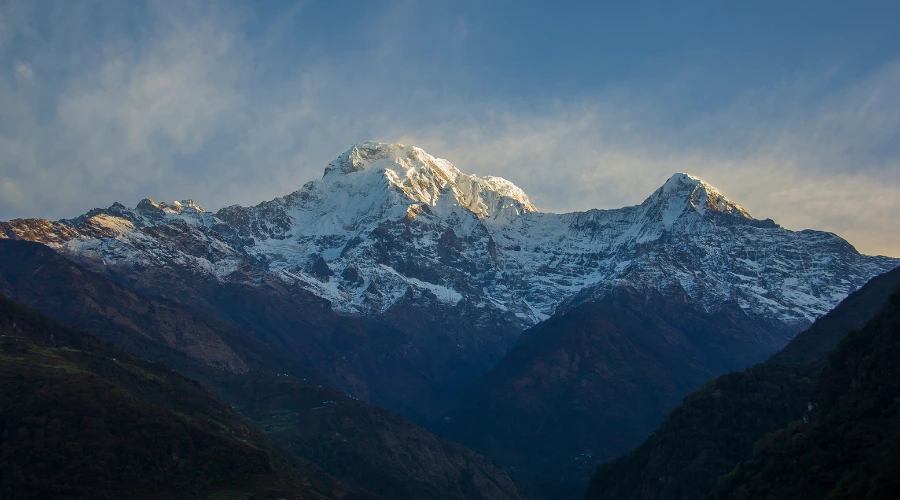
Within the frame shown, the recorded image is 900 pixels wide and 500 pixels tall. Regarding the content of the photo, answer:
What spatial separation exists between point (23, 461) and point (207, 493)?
38158mm

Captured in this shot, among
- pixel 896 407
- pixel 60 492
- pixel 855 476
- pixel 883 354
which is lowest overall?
pixel 60 492

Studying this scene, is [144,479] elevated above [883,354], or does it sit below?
below

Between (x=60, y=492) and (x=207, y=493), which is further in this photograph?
(x=207, y=493)

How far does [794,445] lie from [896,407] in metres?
22.3

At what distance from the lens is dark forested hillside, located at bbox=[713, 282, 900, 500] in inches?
4729

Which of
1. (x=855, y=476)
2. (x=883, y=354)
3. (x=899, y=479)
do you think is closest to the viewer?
(x=899, y=479)

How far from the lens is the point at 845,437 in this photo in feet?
454

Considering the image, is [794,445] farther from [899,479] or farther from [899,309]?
[899,479]

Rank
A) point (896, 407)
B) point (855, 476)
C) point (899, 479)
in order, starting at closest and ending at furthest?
point (899, 479) → point (855, 476) → point (896, 407)

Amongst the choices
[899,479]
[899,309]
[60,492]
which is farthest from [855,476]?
[60,492]

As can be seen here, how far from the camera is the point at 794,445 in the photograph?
153 meters

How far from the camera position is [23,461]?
191750 mm

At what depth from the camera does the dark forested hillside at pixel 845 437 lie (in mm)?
120125

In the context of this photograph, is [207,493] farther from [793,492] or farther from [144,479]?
[793,492]
